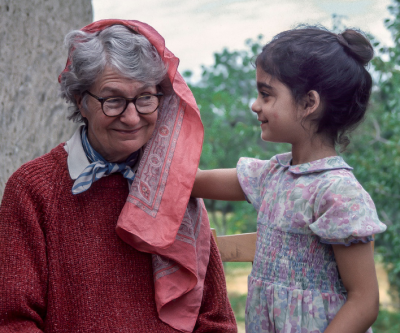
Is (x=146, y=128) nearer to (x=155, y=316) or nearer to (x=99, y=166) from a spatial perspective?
(x=99, y=166)

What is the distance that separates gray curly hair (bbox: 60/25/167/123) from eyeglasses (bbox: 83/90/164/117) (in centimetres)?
6

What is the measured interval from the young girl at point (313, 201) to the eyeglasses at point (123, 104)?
0.37m

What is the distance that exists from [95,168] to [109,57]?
383 millimetres

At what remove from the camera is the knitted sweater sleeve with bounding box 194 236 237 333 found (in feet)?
5.77

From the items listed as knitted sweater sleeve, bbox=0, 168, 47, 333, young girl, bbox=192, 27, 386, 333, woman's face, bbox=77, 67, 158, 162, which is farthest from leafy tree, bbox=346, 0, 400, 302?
knitted sweater sleeve, bbox=0, 168, 47, 333

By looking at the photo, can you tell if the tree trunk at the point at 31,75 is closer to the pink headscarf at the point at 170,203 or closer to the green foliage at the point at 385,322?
the pink headscarf at the point at 170,203

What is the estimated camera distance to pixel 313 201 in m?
1.52

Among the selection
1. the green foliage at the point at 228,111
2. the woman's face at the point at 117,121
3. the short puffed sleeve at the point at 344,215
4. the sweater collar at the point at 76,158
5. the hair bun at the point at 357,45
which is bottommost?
the green foliage at the point at 228,111

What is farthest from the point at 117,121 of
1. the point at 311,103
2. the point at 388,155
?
the point at 388,155

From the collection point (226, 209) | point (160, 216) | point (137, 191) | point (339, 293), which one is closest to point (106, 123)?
point (137, 191)

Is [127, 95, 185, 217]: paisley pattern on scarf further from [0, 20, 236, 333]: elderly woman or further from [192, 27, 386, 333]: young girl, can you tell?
[192, 27, 386, 333]: young girl

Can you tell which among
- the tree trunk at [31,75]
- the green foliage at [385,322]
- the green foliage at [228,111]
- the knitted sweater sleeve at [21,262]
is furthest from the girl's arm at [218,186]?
the green foliage at [385,322]

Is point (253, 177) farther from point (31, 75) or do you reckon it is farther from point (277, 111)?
point (31, 75)

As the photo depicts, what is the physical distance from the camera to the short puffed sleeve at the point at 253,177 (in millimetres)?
1765
